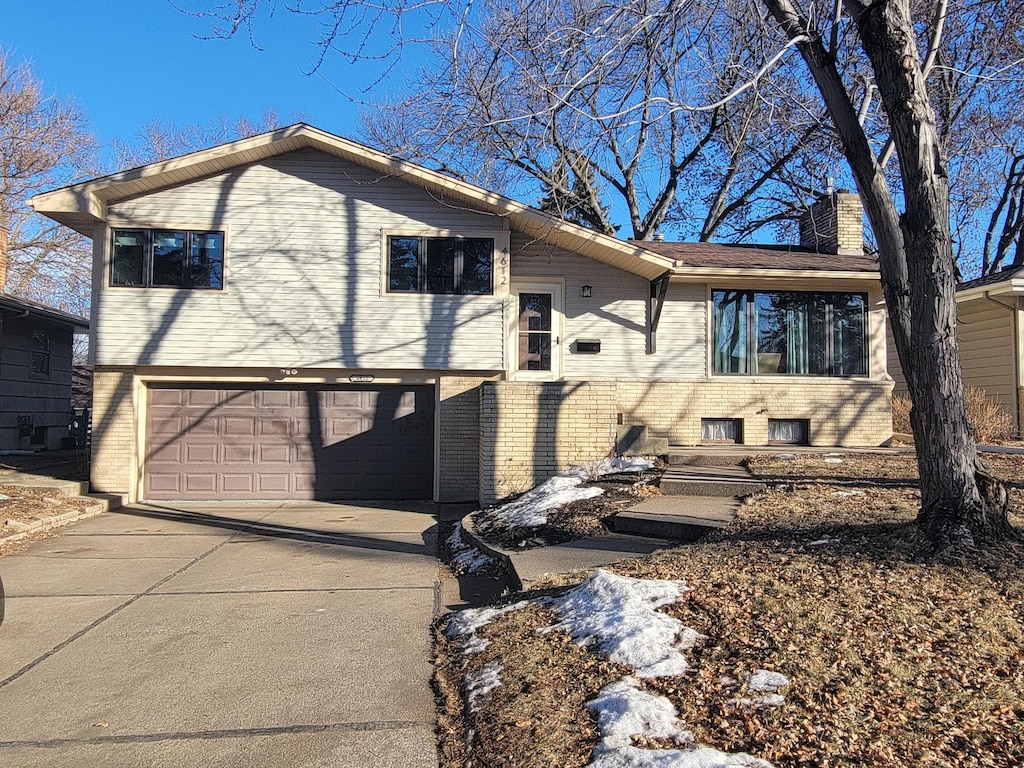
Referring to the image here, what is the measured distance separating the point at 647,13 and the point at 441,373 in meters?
7.04

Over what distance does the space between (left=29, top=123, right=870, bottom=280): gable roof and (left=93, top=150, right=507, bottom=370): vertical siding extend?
20 cm

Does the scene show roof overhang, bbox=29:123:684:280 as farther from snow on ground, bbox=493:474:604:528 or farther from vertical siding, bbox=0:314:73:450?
vertical siding, bbox=0:314:73:450

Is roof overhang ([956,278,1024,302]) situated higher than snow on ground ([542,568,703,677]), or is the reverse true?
roof overhang ([956,278,1024,302])

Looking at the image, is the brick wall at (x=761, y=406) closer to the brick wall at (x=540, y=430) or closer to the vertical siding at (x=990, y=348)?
the brick wall at (x=540, y=430)

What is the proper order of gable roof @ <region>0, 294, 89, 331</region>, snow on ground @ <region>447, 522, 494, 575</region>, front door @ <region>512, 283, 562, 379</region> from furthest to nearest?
gable roof @ <region>0, 294, 89, 331</region> < front door @ <region>512, 283, 562, 379</region> < snow on ground @ <region>447, 522, 494, 575</region>

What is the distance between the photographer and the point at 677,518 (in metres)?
7.11

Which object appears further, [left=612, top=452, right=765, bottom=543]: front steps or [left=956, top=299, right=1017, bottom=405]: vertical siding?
[left=956, top=299, right=1017, bottom=405]: vertical siding

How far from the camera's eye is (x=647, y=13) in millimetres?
7352

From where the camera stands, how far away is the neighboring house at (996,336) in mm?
14711

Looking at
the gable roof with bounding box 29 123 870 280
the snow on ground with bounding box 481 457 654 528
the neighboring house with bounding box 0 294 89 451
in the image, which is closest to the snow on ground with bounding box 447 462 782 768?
the snow on ground with bounding box 481 457 654 528

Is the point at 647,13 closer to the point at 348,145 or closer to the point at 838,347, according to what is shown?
the point at 348,145

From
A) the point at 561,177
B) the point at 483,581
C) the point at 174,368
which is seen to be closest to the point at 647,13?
the point at 561,177

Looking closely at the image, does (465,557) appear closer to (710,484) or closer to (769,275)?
(710,484)

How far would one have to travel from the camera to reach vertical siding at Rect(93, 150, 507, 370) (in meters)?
12.3
